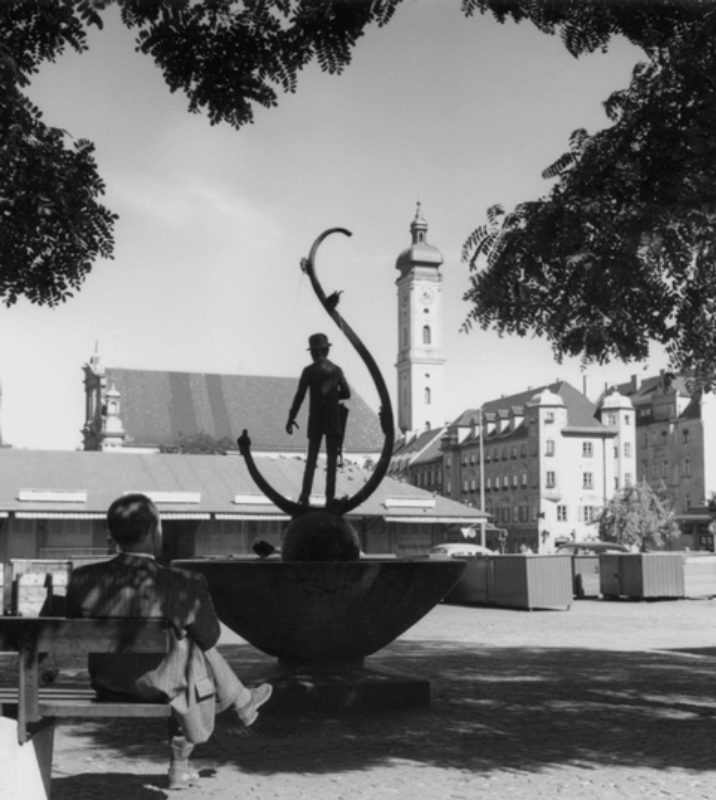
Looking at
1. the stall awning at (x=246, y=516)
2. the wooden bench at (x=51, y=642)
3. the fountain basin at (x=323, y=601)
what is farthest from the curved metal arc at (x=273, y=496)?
the stall awning at (x=246, y=516)

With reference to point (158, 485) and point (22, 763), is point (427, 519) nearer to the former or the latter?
point (158, 485)

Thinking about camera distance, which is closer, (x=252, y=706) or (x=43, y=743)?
(x=43, y=743)

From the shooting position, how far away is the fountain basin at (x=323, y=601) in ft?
28.5

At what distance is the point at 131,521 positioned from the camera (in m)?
5.12

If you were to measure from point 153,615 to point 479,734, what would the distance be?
3.57 meters

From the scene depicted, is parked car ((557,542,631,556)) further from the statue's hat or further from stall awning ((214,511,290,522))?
the statue's hat

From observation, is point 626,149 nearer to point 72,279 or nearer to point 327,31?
point 327,31

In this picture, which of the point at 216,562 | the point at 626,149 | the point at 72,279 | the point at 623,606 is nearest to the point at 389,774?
the point at 216,562

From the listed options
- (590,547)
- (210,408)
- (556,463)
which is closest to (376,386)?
(590,547)

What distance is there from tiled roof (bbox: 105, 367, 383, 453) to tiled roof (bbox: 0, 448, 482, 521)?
53.3 meters

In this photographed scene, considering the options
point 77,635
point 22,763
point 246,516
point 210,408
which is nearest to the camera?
point 22,763

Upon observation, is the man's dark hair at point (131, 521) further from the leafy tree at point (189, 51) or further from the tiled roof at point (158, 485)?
the tiled roof at point (158, 485)

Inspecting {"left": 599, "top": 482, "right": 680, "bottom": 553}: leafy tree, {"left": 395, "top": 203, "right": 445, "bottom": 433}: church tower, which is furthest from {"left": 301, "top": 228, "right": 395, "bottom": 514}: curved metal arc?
{"left": 395, "top": 203, "right": 445, "bottom": 433}: church tower

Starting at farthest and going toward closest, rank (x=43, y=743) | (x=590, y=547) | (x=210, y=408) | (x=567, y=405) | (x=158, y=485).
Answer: (x=567, y=405), (x=210, y=408), (x=590, y=547), (x=158, y=485), (x=43, y=743)
